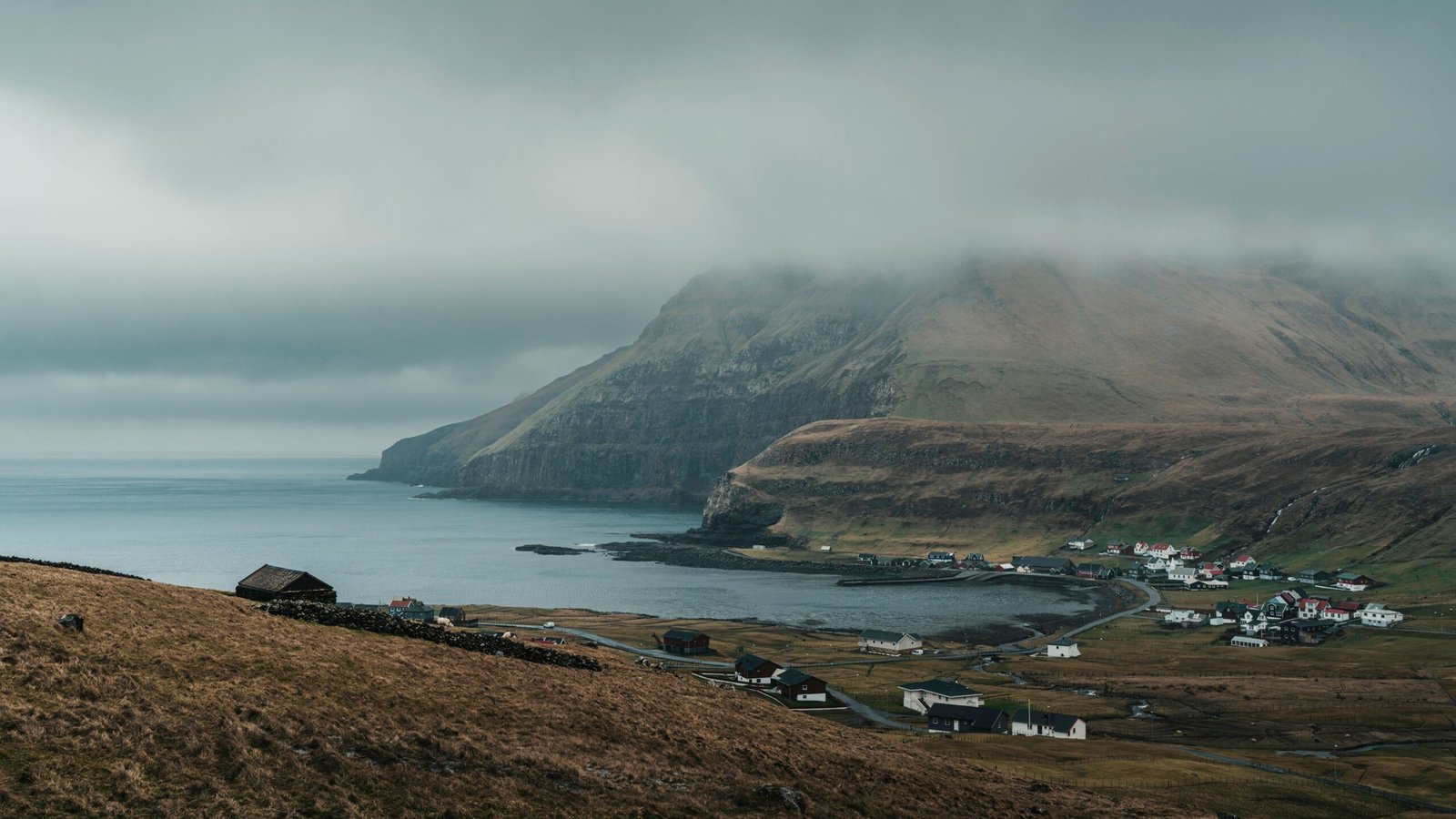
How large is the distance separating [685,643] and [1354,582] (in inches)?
5543

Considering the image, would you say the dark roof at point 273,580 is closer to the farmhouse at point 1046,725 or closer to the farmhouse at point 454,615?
the farmhouse at point 1046,725

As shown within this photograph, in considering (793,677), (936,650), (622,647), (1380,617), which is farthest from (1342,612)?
(622,647)

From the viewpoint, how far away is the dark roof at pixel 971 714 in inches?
3467

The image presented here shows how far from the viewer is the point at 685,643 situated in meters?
126

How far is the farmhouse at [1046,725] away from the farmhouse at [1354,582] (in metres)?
130

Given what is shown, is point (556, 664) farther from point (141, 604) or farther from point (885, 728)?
point (885, 728)

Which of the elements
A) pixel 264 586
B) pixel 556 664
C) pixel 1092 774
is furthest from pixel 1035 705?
pixel 264 586

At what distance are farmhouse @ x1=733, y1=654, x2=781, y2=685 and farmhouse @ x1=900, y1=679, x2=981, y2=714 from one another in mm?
14471

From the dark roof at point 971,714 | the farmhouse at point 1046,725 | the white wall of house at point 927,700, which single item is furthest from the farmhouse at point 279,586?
the farmhouse at point 1046,725

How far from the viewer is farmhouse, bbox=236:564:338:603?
186 ft

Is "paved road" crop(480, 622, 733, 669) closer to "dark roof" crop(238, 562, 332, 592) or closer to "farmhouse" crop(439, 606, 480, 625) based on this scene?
"farmhouse" crop(439, 606, 480, 625)

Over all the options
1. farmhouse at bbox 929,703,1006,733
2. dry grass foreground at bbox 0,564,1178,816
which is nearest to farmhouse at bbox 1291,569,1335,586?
farmhouse at bbox 929,703,1006,733

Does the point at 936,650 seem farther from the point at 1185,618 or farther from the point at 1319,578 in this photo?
the point at 1319,578

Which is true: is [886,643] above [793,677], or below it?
below
